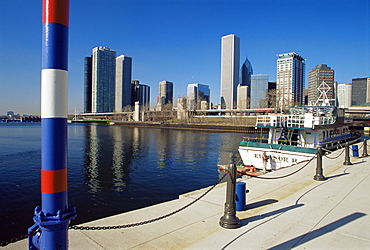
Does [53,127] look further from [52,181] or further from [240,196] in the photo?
[240,196]

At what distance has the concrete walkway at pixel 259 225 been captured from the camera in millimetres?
5633

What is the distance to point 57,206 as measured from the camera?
319 cm

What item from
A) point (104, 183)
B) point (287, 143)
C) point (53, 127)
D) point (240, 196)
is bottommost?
point (104, 183)

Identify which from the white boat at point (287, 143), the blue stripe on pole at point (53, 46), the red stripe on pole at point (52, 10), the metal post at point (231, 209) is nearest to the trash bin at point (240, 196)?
the metal post at point (231, 209)

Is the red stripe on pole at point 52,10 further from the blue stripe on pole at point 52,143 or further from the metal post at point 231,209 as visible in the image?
the metal post at point 231,209

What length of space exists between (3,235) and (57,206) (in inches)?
428

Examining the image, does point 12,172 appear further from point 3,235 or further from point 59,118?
point 59,118

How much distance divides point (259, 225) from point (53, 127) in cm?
563

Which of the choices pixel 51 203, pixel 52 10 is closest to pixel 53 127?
pixel 51 203

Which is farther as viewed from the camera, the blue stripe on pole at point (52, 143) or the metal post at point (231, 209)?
the metal post at point (231, 209)

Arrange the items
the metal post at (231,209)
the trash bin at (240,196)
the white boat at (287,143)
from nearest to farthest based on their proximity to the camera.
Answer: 1. the metal post at (231,209)
2. the trash bin at (240,196)
3. the white boat at (287,143)

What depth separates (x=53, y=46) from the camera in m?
3.12

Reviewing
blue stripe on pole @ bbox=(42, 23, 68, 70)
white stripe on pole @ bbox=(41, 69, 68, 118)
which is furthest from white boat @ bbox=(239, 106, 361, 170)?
blue stripe on pole @ bbox=(42, 23, 68, 70)

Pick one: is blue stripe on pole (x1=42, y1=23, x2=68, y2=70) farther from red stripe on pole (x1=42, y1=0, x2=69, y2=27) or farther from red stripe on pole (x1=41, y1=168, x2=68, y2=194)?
red stripe on pole (x1=41, y1=168, x2=68, y2=194)
